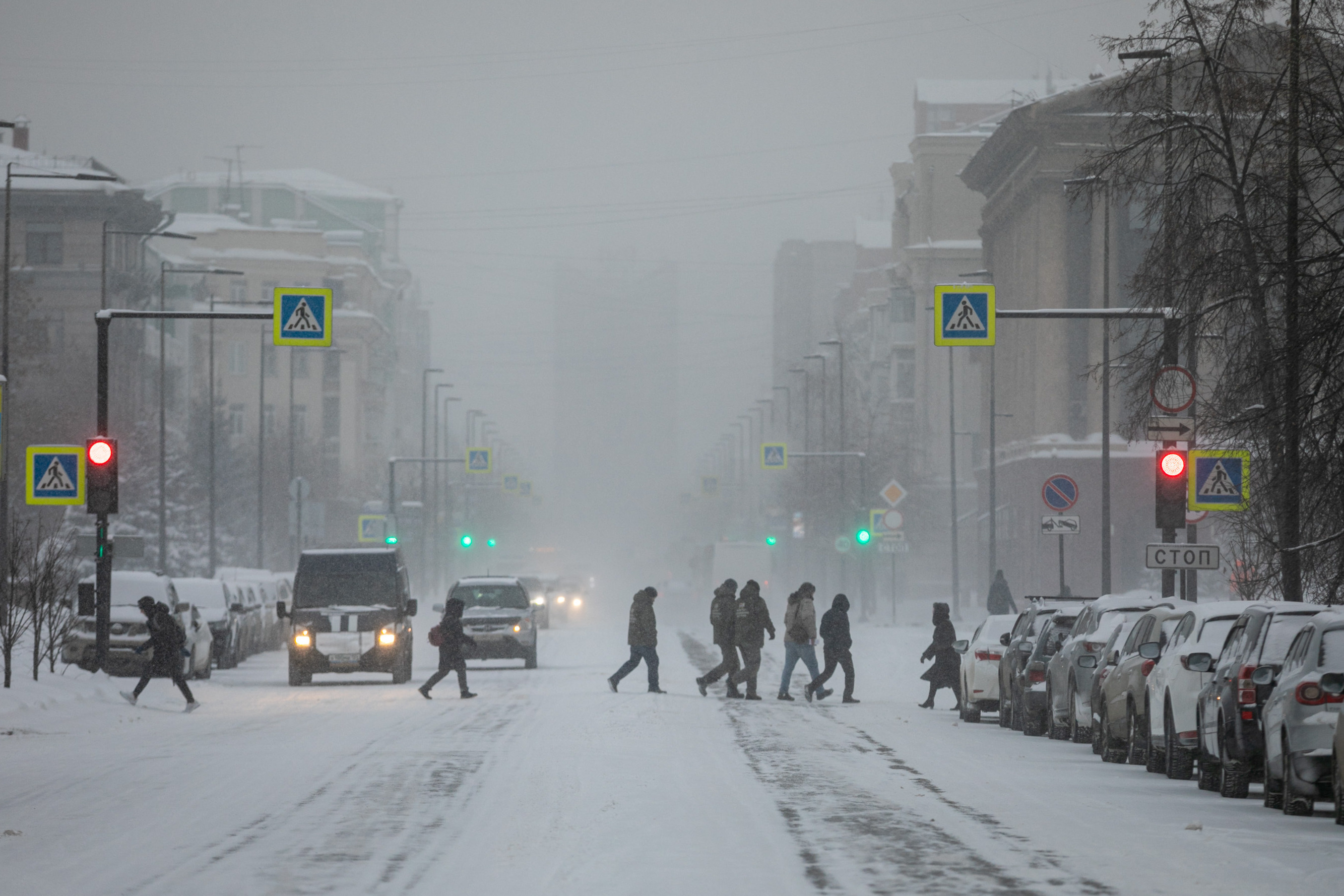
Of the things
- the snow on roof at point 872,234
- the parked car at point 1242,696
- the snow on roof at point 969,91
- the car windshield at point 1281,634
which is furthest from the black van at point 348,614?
the snow on roof at point 872,234

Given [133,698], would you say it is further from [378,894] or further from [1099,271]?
[1099,271]

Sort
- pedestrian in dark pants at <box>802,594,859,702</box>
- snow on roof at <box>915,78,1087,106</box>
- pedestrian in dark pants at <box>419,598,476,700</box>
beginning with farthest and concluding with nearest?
snow on roof at <box>915,78,1087,106</box>, pedestrian in dark pants at <box>802,594,859,702</box>, pedestrian in dark pants at <box>419,598,476,700</box>

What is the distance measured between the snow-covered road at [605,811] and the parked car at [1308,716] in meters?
0.30

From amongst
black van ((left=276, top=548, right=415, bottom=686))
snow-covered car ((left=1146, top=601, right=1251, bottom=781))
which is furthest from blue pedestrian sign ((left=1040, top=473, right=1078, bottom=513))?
snow-covered car ((left=1146, top=601, right=1251, bottom=781))

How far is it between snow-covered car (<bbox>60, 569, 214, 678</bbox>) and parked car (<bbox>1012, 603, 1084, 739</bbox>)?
1554 centimetres

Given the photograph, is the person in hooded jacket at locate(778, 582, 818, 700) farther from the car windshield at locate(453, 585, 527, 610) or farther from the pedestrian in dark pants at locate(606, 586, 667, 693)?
the car windshield at locate(453, 585, 527, 610)

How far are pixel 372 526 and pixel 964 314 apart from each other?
48.4 meters

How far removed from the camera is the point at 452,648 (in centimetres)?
3138

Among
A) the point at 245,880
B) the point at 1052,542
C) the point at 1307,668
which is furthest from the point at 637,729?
the point at 1052,542

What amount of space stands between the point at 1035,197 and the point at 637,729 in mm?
55707

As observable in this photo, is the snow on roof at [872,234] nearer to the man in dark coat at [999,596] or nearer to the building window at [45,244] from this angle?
the building window at [45,244]

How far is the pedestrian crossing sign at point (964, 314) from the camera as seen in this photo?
94.0 feet

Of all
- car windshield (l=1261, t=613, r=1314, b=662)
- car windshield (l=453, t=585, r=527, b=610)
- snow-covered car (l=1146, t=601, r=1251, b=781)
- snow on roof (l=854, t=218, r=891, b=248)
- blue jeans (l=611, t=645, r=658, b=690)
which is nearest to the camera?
car windshield (l=1261, t=613, r=1314, b=662)

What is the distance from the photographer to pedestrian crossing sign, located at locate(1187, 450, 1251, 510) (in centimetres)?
2534
